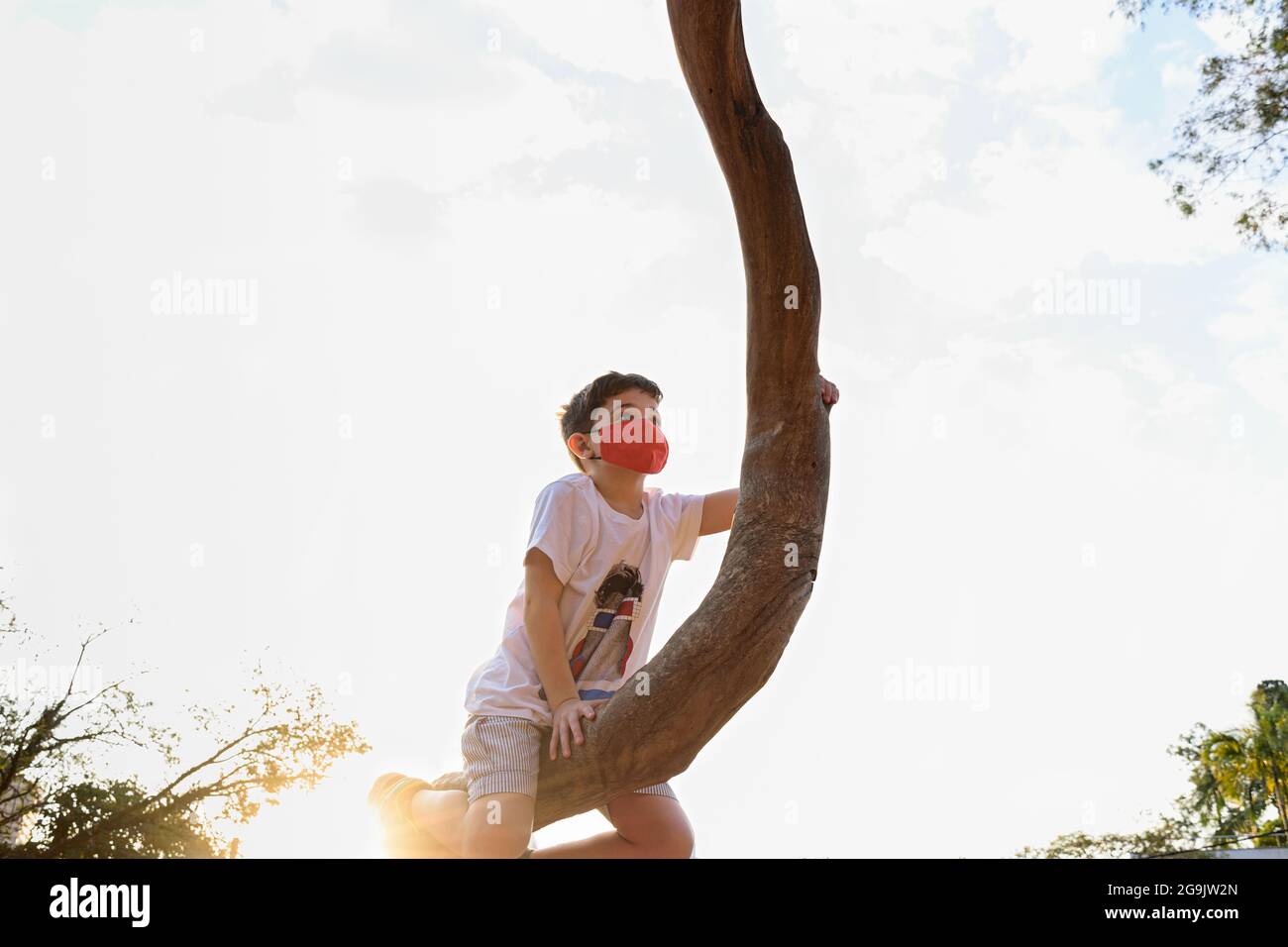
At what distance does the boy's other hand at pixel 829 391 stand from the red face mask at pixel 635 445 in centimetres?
52

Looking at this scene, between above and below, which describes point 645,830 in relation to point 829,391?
below

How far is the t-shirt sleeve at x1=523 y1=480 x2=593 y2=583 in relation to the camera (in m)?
2.78

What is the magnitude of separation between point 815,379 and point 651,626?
921 mm

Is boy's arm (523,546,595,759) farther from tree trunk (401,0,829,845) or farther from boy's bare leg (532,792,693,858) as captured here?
boy's bare leg (532,792,693,858)

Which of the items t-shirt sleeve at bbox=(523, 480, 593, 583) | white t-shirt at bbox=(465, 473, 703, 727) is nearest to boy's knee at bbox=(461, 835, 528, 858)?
white t-shirt at bbox=(465, 473, 703, 727)

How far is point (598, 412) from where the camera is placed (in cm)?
300

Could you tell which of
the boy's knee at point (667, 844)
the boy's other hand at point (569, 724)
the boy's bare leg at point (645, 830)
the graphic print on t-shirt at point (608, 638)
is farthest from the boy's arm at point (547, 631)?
the boy's knee at point (667, 844)

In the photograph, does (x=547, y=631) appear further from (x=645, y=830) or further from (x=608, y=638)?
(x=645, y=830)

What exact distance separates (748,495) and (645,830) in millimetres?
952

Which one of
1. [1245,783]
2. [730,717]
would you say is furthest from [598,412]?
[1245,783]

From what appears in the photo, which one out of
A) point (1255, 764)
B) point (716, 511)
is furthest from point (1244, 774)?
point (716, 511)

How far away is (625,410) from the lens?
9.71ft

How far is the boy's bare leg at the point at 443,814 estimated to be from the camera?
2682mm
